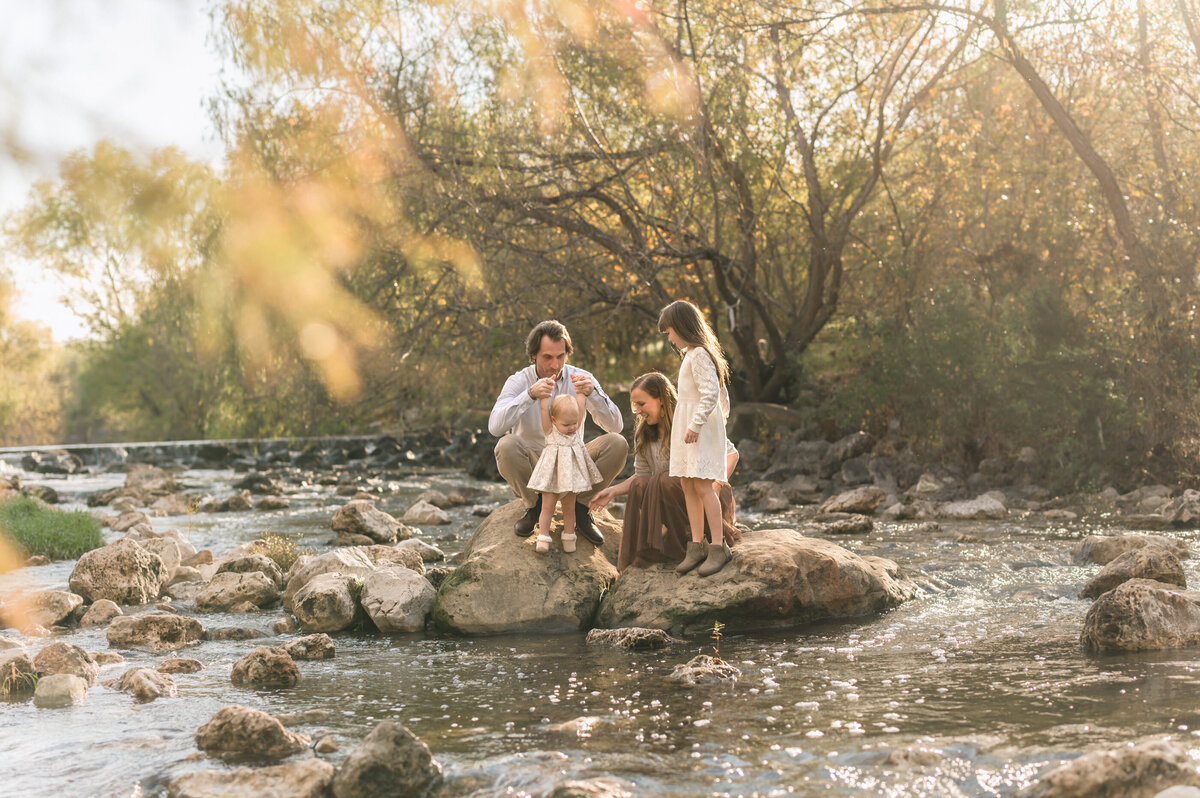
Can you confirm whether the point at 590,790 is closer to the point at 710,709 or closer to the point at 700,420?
the point at 710,709

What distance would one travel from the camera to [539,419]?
7.92 meters

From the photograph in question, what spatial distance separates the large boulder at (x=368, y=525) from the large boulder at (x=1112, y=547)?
7013mm

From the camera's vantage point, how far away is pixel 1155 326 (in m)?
12.8

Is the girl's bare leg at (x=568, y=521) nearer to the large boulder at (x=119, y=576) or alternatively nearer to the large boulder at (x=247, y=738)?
the large boulder at (x=247, y=738)

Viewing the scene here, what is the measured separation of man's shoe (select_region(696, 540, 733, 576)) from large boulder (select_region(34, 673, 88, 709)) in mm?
3727

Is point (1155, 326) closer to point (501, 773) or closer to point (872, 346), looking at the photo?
point (872, 346)

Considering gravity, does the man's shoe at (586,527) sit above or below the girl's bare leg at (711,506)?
below

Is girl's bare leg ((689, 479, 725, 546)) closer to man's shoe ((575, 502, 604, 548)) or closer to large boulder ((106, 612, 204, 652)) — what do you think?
A: man's shoe ((575, 502, 604, 548))

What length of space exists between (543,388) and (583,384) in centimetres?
28

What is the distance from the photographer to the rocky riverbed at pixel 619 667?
13.9 feet

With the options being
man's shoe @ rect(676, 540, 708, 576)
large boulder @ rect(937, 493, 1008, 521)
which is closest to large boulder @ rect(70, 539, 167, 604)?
man's shoe @ rect(676, 540, 708, 576)

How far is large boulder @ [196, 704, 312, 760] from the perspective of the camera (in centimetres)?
459

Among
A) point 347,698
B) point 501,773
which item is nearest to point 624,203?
point 347,698

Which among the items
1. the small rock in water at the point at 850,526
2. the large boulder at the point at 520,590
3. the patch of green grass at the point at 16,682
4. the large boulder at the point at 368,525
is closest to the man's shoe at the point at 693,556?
the large boulder at the point at 520,590
